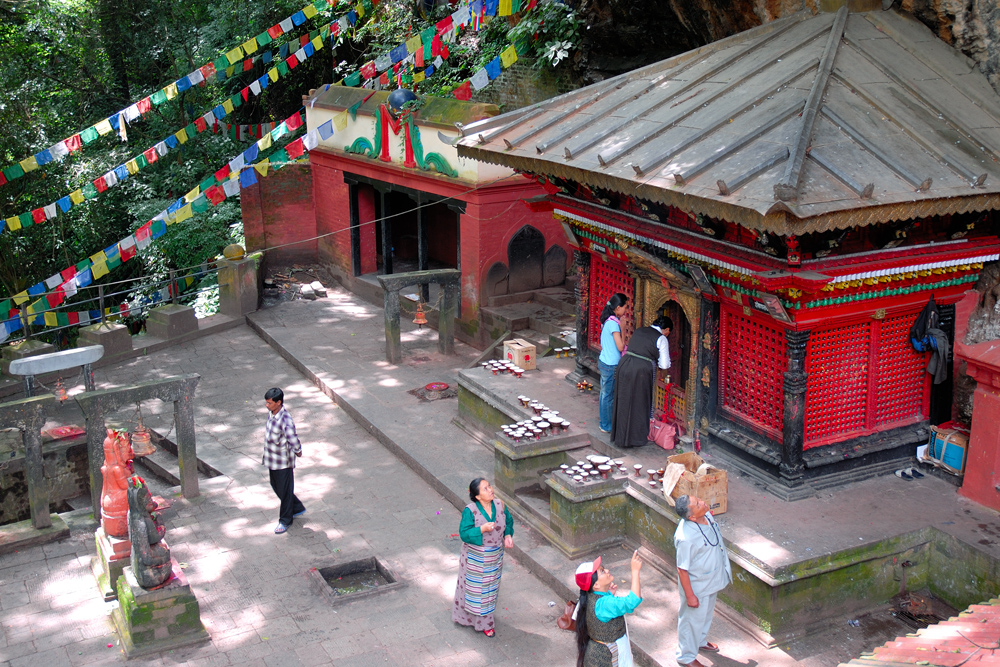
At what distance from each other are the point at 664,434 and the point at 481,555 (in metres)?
3.11

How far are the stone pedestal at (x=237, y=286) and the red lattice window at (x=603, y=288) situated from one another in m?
8.19

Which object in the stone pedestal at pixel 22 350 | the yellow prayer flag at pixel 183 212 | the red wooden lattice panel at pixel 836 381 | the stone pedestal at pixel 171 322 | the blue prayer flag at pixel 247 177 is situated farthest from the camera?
the stone pedestal at pixel 171 322

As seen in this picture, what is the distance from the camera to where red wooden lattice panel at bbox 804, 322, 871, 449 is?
9.38m

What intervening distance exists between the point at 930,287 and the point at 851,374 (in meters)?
1.16

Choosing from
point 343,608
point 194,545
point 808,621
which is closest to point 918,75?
point 808,621

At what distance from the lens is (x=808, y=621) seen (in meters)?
8.16

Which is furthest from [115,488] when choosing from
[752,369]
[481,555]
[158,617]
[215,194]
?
[215,194]

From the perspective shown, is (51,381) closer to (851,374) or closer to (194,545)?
(194,545)

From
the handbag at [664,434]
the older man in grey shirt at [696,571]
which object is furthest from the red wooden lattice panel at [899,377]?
the older man in grey shirt at [696,571]

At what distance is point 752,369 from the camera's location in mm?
9758

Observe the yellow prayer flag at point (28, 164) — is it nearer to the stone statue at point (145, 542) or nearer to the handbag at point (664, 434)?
the stone statue at point (145, 542)

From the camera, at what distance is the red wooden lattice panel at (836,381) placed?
30.8ft

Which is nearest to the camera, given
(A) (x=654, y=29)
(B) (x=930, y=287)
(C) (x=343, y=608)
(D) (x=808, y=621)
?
(D) (x=808, y=621)

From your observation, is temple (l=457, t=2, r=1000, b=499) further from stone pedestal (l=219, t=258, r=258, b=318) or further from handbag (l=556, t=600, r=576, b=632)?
stone pedestal (l=219, t=258, r=258, b=318)
